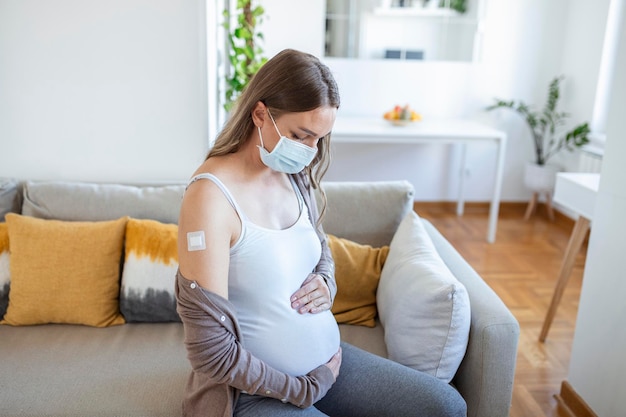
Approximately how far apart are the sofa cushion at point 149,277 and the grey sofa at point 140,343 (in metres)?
0.05

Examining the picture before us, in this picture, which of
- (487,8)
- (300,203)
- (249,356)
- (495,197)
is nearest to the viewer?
(249,356)

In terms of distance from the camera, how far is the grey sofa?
4.54 feet

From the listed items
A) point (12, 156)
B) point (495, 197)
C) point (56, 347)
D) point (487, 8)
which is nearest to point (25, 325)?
point (56, 347)

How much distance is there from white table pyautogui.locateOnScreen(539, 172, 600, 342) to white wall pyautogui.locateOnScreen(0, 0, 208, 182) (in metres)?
1.44

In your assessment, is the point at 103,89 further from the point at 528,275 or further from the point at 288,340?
the point at 528,275

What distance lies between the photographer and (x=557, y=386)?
2156 mm

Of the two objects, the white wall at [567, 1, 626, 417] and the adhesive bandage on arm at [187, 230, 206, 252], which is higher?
the adhesive bandage on arm at [187, 230, 206, 252]

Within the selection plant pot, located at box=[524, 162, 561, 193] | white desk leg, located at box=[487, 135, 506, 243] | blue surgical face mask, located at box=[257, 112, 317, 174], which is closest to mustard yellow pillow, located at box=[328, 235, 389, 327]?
blue surgical face mask, located at box=[257, 112, 317, 174]

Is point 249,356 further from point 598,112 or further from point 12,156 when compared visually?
point 598,112

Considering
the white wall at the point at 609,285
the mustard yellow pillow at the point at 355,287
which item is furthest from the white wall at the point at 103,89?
the white wall at the point at 609,285

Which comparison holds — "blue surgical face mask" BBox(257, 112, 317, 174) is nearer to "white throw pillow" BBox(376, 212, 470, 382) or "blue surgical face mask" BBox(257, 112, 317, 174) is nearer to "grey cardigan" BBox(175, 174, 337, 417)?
"grey cardigan" BBox(175, 174, 337, 417)

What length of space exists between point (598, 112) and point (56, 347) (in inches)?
143

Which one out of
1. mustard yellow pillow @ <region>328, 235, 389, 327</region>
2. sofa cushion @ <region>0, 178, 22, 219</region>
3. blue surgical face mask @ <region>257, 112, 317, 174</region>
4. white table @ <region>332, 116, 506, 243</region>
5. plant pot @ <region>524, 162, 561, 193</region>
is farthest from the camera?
plant pot @ <region>524, 162, 561, 193</region>

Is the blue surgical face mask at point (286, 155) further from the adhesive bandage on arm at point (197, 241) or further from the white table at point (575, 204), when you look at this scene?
the white table at point (575, 204)
